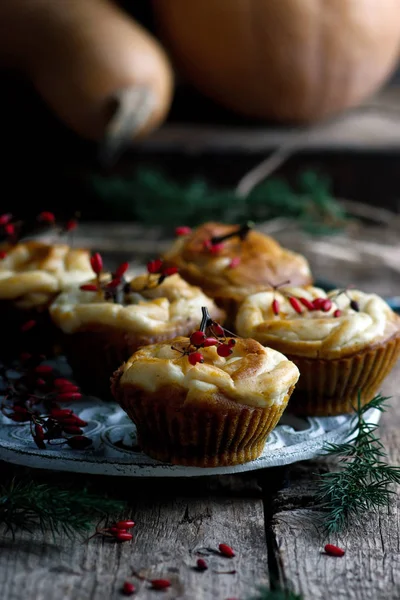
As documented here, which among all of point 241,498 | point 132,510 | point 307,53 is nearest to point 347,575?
point 241,498

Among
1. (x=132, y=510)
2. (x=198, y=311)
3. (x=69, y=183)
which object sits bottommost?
(x=69, y=183)

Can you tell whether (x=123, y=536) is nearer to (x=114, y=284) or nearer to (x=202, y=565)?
(x=202, y=565)

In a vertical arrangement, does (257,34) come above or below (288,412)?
above

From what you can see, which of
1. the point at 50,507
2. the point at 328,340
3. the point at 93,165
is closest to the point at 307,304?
the point at 328,340

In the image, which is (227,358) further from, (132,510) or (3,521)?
(3,521)

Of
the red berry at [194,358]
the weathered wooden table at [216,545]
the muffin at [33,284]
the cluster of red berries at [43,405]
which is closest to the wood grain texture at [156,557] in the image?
the weathered wooden table at [216,545]

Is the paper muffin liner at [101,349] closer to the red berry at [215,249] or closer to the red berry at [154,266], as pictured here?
the red berry at [154,266]
